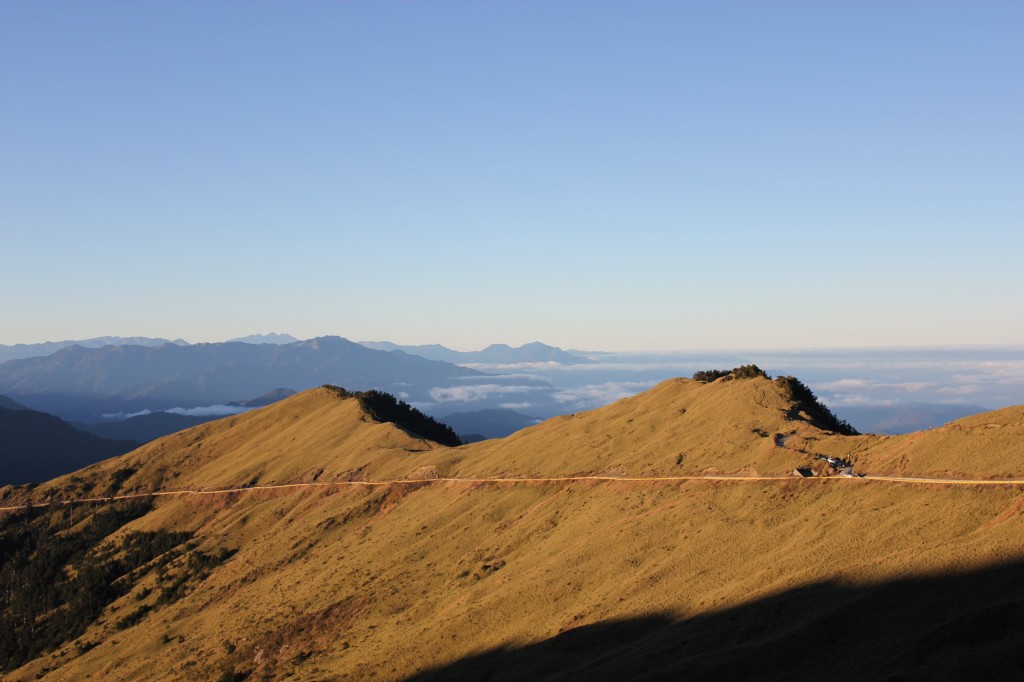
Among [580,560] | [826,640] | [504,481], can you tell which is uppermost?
[504,481]

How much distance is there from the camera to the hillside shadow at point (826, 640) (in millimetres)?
27547

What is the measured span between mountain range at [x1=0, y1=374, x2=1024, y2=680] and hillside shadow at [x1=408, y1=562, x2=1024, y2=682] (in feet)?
0.36

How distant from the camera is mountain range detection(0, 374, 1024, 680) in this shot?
33.2 metres

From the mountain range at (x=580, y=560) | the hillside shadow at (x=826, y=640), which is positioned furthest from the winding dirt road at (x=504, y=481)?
the hillside shadow at (x=826, y=640)

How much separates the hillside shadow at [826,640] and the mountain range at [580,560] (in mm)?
111

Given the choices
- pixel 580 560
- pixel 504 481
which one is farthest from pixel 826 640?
pixel 504 481

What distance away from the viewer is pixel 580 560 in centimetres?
5091

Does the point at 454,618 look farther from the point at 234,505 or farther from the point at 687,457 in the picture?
the point at 234,505

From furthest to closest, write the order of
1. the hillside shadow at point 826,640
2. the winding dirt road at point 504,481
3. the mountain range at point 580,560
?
the winding dirt road at point 504,481, the mountain range at point 580,560, the hillside shadow at point 826,640

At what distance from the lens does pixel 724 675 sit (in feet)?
103

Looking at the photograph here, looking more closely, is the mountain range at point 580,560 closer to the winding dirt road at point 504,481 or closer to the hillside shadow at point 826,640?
the hillside shadow at point 826,640

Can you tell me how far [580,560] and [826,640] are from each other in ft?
67.4

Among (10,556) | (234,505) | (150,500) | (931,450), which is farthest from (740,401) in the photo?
(10,556)

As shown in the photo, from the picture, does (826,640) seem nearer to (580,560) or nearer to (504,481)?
(580,560)
